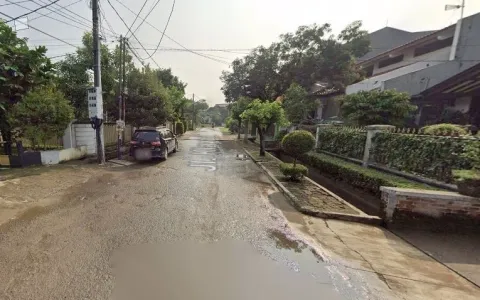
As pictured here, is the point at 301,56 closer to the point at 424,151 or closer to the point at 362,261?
the point at 424,151

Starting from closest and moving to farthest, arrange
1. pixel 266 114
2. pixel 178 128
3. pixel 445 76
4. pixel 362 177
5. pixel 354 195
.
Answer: pixel 362 177 < pixel 354 195 < pixel 266 114 < pixel 445 76 < pixel 178 128

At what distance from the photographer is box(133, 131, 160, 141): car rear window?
34.7ft

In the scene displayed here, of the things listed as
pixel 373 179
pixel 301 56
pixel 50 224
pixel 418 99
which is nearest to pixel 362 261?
pixel 373 179

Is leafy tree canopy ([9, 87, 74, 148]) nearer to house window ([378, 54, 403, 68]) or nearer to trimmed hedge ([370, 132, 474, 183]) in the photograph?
trimmed hedge ([370, 132, 474, 183])

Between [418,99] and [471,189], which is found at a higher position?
[418,99]

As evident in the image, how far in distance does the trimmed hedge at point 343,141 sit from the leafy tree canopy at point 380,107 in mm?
1866

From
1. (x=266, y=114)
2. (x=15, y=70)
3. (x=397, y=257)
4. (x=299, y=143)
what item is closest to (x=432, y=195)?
(x=397, y=257)

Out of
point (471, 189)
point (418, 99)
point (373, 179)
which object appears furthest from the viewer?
point (418, 99)

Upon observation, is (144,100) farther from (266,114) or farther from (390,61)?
(390,61)

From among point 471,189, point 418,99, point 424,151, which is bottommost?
point 471,189

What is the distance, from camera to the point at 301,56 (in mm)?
20469

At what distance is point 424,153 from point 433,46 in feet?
51.0

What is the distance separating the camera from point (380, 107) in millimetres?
11641

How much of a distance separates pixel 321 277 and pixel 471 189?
3.96 meters
